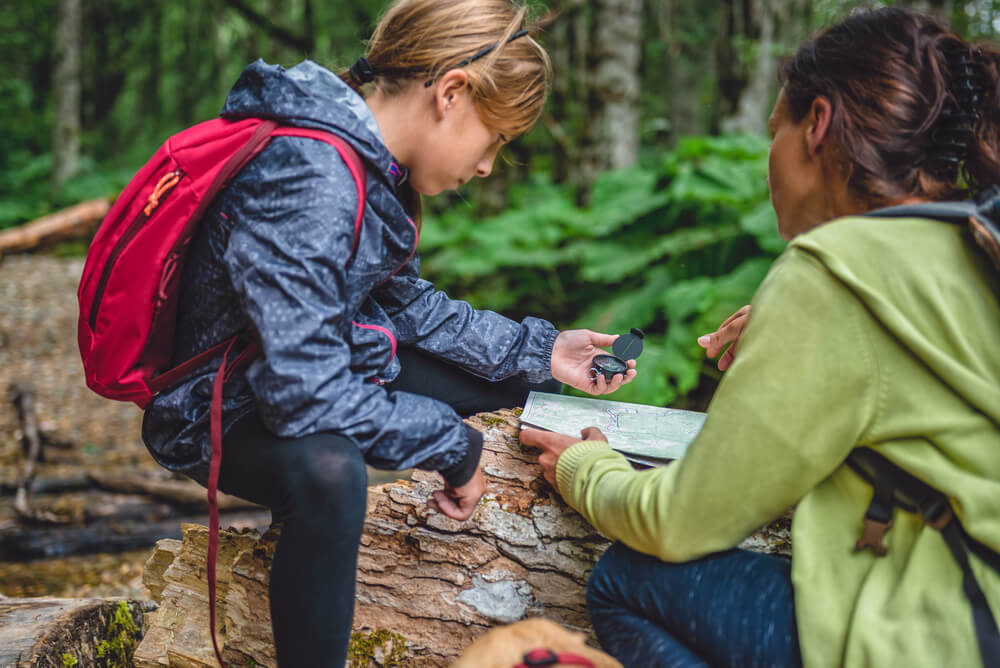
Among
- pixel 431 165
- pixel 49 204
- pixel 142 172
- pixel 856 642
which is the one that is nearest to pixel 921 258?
pixel 856 642

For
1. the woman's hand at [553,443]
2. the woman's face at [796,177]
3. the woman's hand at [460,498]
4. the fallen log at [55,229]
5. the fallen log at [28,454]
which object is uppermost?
the woman's face at [796,177]

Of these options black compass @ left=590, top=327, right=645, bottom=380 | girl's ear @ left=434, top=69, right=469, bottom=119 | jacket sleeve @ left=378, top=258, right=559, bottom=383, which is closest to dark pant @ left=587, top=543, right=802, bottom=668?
black compass @ left=590, top=327, right=645, bottom=380

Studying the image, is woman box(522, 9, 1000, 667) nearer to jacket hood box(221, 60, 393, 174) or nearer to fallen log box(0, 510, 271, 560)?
jacket hood box(221, 60, 393, 174)

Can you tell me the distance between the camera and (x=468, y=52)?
165 cm

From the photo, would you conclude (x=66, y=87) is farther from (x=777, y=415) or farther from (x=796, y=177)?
(x=777, y=415)

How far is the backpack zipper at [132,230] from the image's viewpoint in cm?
149

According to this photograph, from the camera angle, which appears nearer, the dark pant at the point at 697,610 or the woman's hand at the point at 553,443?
the dark pant at the point at 697,610

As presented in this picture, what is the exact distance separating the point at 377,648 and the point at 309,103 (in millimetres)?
1361

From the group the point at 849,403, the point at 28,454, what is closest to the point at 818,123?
the point at 849,403

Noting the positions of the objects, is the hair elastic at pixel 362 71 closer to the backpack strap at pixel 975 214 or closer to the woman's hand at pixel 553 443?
the woman's hand at pixel 553 443

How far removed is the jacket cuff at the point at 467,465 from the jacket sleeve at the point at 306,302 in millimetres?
86

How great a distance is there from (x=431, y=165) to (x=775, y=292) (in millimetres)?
924

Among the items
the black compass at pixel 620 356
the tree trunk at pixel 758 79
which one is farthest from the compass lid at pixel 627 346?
the tree trunk at pixel 758 79

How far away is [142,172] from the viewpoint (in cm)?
157
